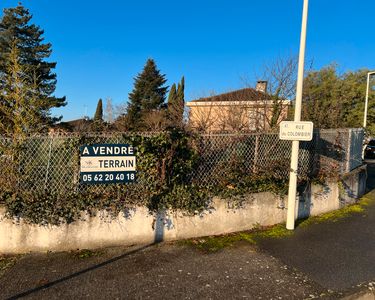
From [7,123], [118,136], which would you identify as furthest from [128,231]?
[7,123]

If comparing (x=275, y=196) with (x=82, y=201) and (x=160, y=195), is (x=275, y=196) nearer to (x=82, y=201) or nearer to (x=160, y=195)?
(x=160, y=195)

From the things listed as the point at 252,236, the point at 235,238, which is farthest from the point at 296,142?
the point at 235,238

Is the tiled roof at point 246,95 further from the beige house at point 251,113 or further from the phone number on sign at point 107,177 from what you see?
the phone number on sign at point 107,177

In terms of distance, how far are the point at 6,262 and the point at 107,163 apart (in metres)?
1.83

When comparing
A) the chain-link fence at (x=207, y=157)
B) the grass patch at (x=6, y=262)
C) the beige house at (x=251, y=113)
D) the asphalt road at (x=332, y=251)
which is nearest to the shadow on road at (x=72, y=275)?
the grass patch at (x=6, y=262)

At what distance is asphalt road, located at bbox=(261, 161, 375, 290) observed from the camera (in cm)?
355

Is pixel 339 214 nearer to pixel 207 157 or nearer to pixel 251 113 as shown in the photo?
pixel 207 157

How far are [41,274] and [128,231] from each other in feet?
4.11

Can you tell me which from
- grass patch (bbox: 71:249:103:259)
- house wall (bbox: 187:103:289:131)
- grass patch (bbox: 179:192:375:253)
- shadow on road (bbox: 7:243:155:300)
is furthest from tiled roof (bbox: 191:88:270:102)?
grass patch (bbox: 71:249:103:259)

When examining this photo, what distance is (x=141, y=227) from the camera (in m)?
4.32

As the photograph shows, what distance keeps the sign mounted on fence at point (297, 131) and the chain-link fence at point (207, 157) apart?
0.61m

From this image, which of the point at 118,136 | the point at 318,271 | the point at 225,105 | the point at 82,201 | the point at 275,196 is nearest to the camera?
the point at 318,271

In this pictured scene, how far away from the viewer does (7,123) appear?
4.43 meters

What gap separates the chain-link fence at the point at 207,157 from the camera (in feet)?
13.4
